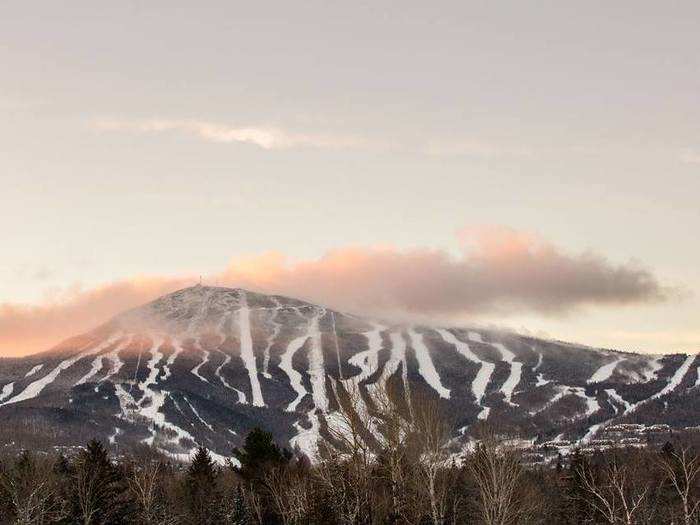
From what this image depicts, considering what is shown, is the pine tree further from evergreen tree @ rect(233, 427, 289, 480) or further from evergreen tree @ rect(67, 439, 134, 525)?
evergreen tree @ rect(67, 439, 134, 525)

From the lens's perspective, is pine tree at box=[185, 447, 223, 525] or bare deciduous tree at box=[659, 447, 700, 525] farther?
pine tree at box=[185, 447, 223, 525]

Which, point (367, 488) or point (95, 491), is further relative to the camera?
point (95, 491)

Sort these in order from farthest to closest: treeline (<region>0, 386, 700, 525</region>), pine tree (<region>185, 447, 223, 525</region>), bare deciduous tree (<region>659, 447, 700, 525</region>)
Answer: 1. pine tree (<region>185, 447, 223, 525</region>)
2. treeline (<region>0, 386, 700, 525</region>)
3. bare deciduous tree (<region>659, 447, 700, 525</region>)

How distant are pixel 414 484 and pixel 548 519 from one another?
163 feet

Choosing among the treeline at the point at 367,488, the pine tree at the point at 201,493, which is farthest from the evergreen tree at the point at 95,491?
the pine tree at the point at 201,493

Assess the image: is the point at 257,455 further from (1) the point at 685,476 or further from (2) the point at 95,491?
(1) the point at 685,476

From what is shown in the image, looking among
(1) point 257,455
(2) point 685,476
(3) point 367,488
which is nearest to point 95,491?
(1) point 257,455

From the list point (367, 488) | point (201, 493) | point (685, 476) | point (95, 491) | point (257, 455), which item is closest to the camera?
point (685, 476)

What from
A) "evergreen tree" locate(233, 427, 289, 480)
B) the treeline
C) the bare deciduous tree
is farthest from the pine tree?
the bare deciduous tree

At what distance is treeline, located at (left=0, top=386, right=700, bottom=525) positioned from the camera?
2667 inches

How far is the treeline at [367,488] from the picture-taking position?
6775 cm

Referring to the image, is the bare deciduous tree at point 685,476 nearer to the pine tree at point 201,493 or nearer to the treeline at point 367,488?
the treeline at point 367,488

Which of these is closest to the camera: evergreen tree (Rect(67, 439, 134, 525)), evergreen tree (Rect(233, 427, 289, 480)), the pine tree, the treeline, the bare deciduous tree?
the bare deciduous tree

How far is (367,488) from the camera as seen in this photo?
2859 inches
